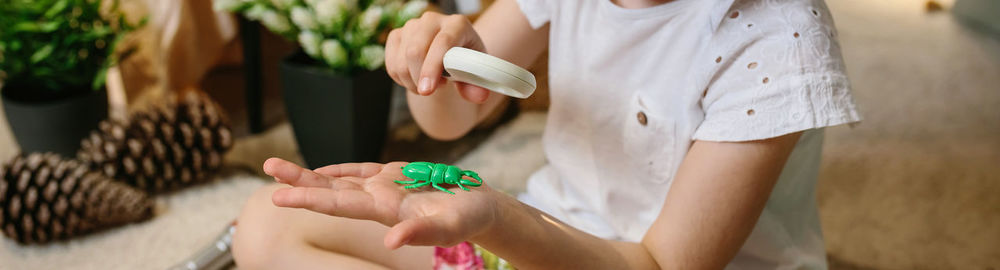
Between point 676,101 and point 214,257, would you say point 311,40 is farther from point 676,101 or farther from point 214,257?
point 676,101

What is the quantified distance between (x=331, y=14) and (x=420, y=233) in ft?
2.36

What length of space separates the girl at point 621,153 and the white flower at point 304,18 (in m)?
0.36

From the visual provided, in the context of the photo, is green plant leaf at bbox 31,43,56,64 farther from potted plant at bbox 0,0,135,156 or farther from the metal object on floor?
the metal object on floor

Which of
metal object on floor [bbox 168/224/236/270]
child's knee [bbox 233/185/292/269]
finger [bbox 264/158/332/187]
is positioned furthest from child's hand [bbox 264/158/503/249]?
metal object on floor [bbox 168/224/236/270]

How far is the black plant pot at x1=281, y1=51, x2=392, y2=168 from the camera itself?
3.84 ft

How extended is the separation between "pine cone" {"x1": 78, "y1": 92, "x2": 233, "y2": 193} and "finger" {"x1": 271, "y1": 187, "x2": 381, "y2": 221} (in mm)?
839

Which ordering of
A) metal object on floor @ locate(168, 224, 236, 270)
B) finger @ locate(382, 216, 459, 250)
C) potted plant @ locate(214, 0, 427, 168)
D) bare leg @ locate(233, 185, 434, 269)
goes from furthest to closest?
1. potted plant @ locate(214, 0, 427, 168)
2. metal object on floor @ locate(168, 224, 236, 270)
3. bare leg @ locate(233, 185, 434, 269)
4. finger @ locate(382, 216, 459, 250)

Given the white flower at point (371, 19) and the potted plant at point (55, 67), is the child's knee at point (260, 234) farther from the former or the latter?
the potted plant at point (55, 67)

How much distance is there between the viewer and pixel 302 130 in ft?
4.14

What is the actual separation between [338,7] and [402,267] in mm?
494

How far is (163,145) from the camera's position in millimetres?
1188

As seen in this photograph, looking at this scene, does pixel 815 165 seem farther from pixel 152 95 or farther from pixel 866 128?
pixel 152 95

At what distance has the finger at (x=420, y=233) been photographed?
41cm

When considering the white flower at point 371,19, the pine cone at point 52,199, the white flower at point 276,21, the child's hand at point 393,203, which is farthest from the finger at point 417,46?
the pine cone at point 52,199
